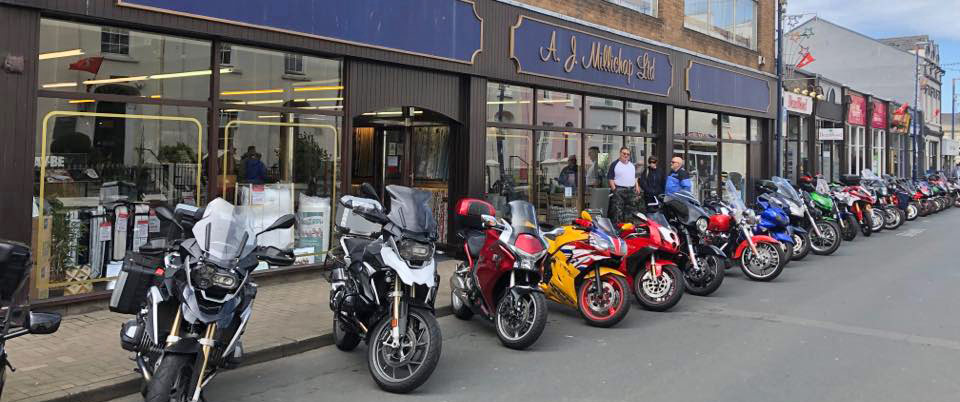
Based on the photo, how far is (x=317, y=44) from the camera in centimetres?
882

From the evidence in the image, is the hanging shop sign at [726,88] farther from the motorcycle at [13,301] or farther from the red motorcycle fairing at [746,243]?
the motorcycle at [13,301]

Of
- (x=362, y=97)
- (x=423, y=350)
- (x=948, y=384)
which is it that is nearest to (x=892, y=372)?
(x=948, y=384)

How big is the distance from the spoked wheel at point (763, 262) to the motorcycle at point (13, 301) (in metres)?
8.65

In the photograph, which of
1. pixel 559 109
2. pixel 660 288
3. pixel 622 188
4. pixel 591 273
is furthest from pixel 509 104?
pixel 591 273

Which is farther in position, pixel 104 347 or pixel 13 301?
pixel 104 347

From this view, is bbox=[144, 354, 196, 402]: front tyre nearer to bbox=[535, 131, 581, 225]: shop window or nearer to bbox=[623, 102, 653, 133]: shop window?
bbox=[535, 131, 581, 225]: shop window

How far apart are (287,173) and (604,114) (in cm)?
745

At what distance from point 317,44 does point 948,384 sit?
7327 millimetres

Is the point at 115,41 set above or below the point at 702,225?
above

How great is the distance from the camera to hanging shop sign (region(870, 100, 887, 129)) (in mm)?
33625

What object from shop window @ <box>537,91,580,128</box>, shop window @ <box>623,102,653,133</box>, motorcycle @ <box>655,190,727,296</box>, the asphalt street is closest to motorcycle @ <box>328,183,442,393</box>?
the asphalt street

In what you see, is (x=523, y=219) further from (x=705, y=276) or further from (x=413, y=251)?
(x=705, y=276)

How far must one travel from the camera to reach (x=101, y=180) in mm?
7488

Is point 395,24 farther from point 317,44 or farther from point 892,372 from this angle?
point 892,372
